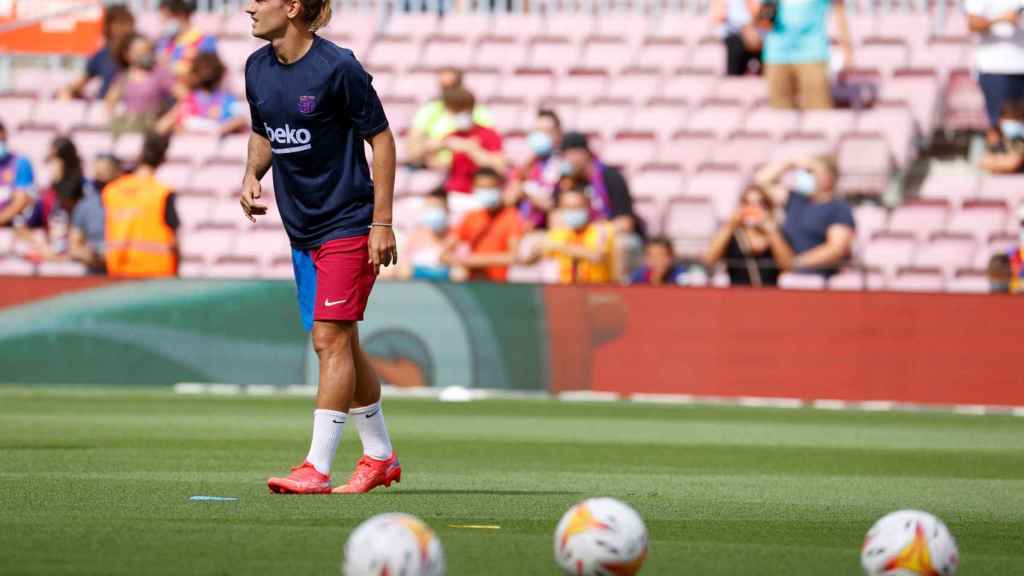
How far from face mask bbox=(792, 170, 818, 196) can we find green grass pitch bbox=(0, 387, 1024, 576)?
94.2 inches

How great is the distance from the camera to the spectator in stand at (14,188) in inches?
851

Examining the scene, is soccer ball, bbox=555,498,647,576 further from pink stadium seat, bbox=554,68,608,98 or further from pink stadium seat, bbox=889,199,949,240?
pink stadium seat, bbox=554,68,608,98

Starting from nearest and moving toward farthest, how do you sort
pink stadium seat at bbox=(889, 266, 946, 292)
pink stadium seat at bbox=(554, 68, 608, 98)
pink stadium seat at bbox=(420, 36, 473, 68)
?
pink stadium seat at bbox=(889, 266, 946, 292) < pink stadium seat at bbox=(554, 68, 608, 98) < pink stadium seat at bbox=(420, 36, 473, 68)

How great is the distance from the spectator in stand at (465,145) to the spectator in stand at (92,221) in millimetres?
3422

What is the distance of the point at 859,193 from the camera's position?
21.6m

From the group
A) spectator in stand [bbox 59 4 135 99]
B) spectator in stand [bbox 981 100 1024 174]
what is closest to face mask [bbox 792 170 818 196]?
spectator in stand [bbox 981 100 1024 174]

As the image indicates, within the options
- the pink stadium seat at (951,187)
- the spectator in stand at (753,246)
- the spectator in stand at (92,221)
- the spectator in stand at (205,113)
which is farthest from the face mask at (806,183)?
the spectator in stand at (205,113)

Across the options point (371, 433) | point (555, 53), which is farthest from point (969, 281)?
point (371, 433)

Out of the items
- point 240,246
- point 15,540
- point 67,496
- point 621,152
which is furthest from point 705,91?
point 15,540

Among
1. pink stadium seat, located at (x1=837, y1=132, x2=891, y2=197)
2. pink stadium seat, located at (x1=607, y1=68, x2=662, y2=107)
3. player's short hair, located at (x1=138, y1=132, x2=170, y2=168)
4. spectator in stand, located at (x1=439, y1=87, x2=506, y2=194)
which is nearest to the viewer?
player's short hair, located at (x1=138, y1=132, x2=170, y2=168)

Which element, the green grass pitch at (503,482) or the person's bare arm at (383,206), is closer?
the green grass pitch at (503,482)

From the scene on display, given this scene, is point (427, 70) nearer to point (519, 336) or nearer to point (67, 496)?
point (519, 336)

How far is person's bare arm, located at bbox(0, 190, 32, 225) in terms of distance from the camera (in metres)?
21.6

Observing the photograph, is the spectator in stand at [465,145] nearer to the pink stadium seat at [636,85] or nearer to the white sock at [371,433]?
the pink stadium seat at [636,85]
